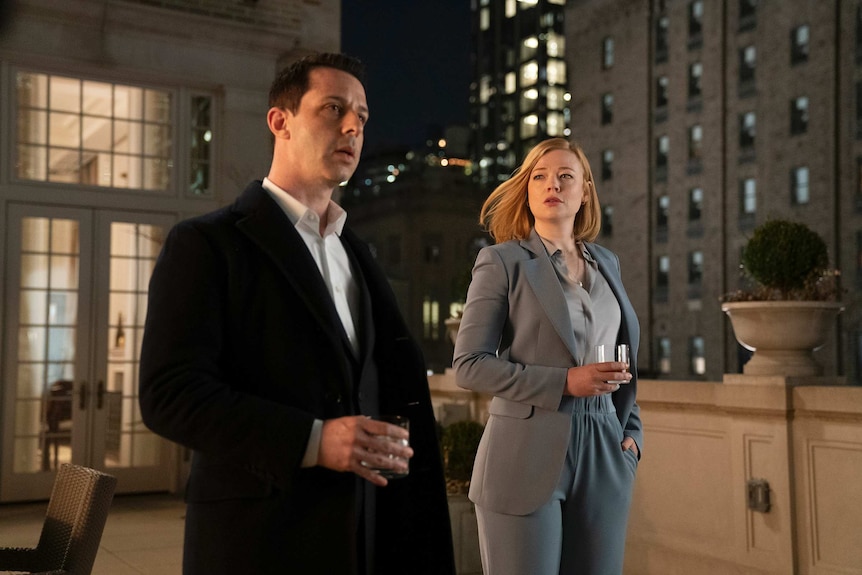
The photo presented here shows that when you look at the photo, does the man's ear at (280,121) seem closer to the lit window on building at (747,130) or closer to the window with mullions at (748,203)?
the window with mullions at (748,203)

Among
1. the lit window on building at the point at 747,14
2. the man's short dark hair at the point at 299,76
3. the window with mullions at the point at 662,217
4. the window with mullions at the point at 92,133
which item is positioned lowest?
the man's short dark hair at the point at 299,76

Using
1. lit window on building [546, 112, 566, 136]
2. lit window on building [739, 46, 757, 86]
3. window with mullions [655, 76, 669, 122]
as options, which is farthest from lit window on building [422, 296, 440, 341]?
lit window on building [546, 112, 566, 136]

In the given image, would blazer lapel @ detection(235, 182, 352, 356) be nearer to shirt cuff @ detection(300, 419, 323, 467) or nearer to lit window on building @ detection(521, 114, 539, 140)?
shirt cuff @ detection(300, 419, 323, 467)

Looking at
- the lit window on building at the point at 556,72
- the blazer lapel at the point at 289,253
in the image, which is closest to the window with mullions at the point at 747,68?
the lit window on building at the point at 556,72

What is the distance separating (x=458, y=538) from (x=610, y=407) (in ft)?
10.5

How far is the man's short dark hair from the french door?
801cm

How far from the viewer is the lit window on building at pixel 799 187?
4747 centimetres

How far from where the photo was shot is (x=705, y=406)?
5.57 metres

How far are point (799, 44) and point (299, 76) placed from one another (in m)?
52.7

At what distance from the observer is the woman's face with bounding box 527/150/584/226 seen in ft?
10.8

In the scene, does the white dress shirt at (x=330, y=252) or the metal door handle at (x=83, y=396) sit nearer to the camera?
the white dress shirt at (x=330, y=252)

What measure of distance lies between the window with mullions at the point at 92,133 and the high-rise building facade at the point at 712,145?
3787 centimetres

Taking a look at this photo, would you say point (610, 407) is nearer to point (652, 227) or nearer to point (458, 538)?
point (458, 538)

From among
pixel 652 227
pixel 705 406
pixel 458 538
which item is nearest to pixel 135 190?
pixel 458 538
